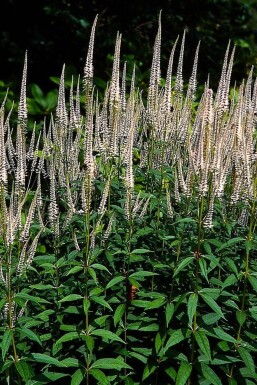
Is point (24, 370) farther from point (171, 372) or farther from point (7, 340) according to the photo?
point (171, 372)

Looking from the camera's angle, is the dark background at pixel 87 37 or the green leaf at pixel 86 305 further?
the dark background at pixel 87 37

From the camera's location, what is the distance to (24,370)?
4125 mm

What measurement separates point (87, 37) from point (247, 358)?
7.81m

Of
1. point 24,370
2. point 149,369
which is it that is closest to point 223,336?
point 149,369

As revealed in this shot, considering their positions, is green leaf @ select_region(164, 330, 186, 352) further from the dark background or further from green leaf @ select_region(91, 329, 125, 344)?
the dark background

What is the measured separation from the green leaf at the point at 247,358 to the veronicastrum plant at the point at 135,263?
0.05 feet

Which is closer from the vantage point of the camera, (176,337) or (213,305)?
(213,305)

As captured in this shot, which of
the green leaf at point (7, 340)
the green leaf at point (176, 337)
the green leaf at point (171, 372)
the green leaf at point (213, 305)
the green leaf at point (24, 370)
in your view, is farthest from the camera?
the green leaf at point (171, 372)

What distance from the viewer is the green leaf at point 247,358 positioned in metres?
4.48

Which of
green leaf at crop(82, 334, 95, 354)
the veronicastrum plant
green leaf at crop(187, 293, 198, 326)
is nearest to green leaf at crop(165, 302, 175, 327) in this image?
the veronicastrum plant

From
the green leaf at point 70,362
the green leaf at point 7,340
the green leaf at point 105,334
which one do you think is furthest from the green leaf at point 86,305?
the green leaf at point 7,340

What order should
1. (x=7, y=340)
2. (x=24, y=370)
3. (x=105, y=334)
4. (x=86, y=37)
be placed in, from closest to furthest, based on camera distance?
(x=7, y=340), (x=24, y=370), (x=105, y=334), (x=86, y=37)

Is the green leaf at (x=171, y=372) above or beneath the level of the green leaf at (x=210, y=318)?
beneath

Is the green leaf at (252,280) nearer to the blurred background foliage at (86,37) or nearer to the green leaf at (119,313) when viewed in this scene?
the green leaf at (119,313)
